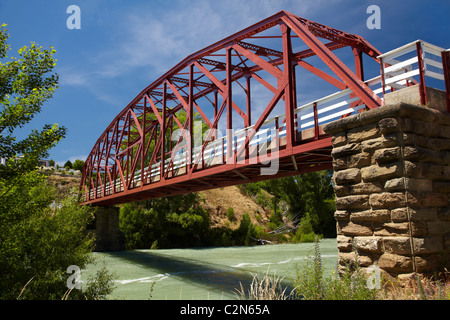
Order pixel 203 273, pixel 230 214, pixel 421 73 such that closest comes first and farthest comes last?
pixel 421 73, pixel 203 273, pixel 230 214

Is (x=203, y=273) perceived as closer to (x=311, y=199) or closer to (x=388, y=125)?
(x=388, y=125)

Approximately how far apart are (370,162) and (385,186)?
0.58 m

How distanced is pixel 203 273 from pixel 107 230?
60.9 feet

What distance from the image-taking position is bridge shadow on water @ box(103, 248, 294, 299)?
16.2 meters

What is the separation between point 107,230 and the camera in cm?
3572

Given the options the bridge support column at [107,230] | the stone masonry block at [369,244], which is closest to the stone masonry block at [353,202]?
the stone masonry block at [369,244]

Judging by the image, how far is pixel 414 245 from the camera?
591 centimetres

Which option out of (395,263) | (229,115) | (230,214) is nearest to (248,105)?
(229,115)

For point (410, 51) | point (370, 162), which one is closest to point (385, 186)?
point (370, 162)

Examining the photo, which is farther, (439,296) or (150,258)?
(150,258)

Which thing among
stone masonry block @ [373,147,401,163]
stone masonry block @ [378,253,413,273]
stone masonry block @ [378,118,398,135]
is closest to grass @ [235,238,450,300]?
stone masonry block @ [378,253,413,273]

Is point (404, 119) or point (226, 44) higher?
point (226, 44)

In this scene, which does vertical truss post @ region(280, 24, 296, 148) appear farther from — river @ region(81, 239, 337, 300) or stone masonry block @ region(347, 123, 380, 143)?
river @ region(81, 239, 337, 300)

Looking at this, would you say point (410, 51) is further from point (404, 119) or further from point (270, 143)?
point (270, 143)
